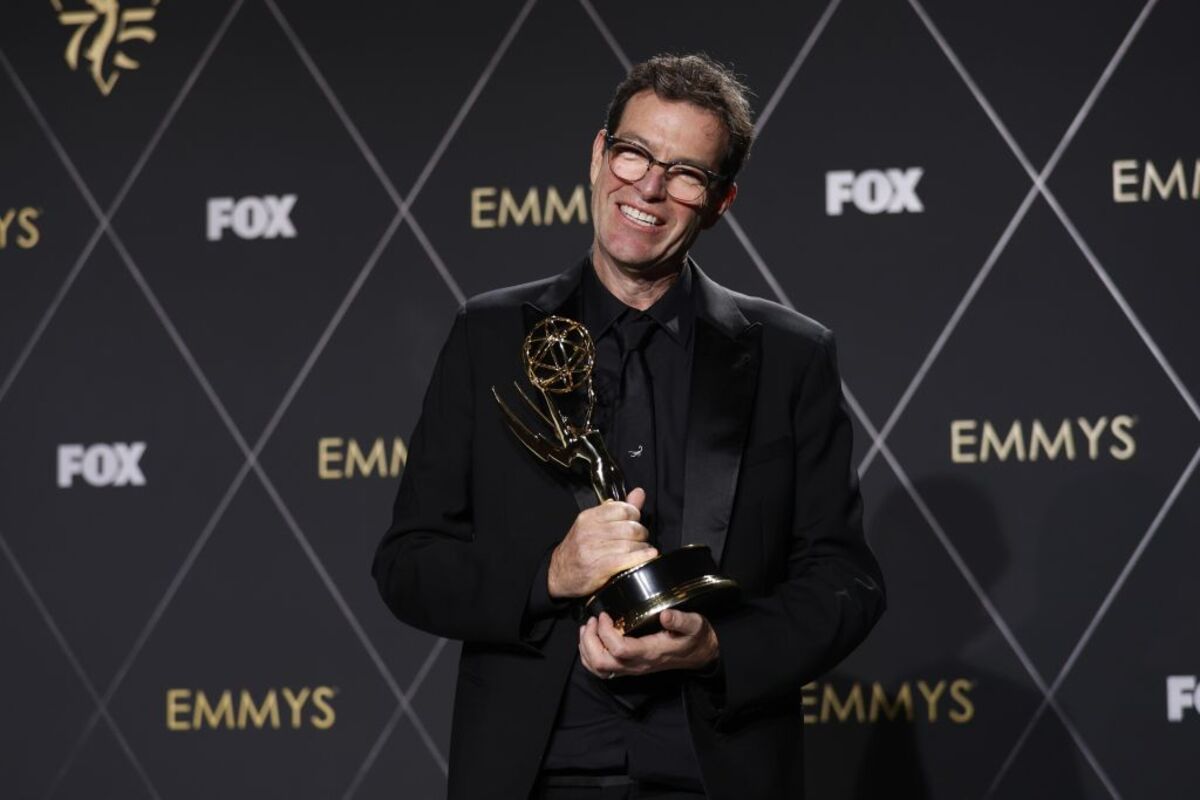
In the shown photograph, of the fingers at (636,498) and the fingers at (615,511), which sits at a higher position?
the fingers at (636,498)

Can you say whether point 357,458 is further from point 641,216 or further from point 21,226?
point 641,216

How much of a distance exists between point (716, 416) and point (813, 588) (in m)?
0.23

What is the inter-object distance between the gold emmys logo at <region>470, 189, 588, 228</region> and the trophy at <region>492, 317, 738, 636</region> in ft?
4.90

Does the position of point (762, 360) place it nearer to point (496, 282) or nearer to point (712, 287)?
point (712, 287)

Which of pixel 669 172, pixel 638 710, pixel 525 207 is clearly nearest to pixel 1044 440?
pixel 525 207

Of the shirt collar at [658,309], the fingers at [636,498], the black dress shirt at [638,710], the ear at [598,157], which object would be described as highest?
the ear at [598,157]

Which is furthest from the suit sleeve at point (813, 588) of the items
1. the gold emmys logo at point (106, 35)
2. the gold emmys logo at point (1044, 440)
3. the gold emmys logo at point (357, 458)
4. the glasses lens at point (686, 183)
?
the gold emmys logo at point (106, 35)

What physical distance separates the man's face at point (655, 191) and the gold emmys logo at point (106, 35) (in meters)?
2.01

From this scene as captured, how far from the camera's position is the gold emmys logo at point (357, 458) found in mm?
3387

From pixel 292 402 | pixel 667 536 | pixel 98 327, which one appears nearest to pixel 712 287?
pixel 667 536

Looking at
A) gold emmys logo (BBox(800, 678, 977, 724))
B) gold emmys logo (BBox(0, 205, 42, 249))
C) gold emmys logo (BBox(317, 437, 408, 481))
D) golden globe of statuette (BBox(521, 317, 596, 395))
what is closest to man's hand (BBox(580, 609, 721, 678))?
golden globe of statuette (BBox(521, 317, 596, 395))

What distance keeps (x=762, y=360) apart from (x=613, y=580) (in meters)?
0.44

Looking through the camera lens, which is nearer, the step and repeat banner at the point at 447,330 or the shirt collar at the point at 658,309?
the shirt collar at the point at 658,309

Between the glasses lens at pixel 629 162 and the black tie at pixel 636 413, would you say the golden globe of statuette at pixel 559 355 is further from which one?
the glasses lens at pixel 629 162
